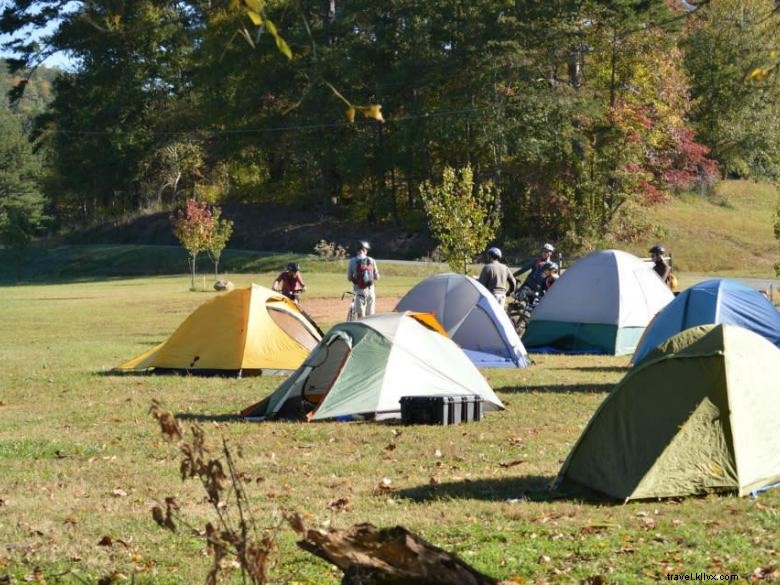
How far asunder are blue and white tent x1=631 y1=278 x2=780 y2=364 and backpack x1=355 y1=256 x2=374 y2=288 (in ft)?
24.4

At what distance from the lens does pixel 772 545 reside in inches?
299

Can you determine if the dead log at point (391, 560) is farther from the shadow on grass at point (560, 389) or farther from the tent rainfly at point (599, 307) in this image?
the tent rainfly at point (599, 307)

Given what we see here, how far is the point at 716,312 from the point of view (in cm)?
1614

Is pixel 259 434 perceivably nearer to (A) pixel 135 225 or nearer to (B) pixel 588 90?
(B) pixel 588 90

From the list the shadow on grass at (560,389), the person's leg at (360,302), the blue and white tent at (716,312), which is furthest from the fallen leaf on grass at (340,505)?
the person's leg at (360,302)

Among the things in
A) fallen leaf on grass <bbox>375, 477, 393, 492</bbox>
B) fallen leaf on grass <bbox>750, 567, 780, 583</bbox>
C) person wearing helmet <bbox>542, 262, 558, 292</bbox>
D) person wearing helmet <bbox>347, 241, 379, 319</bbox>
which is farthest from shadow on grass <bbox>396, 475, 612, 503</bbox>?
person wearing helmet <bbox>542, 262, 558, 292</bbox>

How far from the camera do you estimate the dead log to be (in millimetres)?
4668

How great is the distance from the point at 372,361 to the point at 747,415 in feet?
18.7

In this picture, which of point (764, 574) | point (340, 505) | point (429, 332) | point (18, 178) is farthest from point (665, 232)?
point (18, 178)

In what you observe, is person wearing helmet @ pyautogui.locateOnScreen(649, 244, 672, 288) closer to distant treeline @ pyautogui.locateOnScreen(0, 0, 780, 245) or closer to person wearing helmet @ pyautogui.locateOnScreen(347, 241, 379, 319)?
person wearing helmet @ pyautogui.locateOnScreen(347, 241, 379, 319)

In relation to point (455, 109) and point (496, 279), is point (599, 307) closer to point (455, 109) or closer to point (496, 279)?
point (496, 279)

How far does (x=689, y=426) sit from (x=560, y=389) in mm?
7571

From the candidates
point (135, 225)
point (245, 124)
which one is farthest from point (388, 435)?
point (135, 225)

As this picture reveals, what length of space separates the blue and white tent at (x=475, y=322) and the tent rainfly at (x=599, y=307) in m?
2.81
